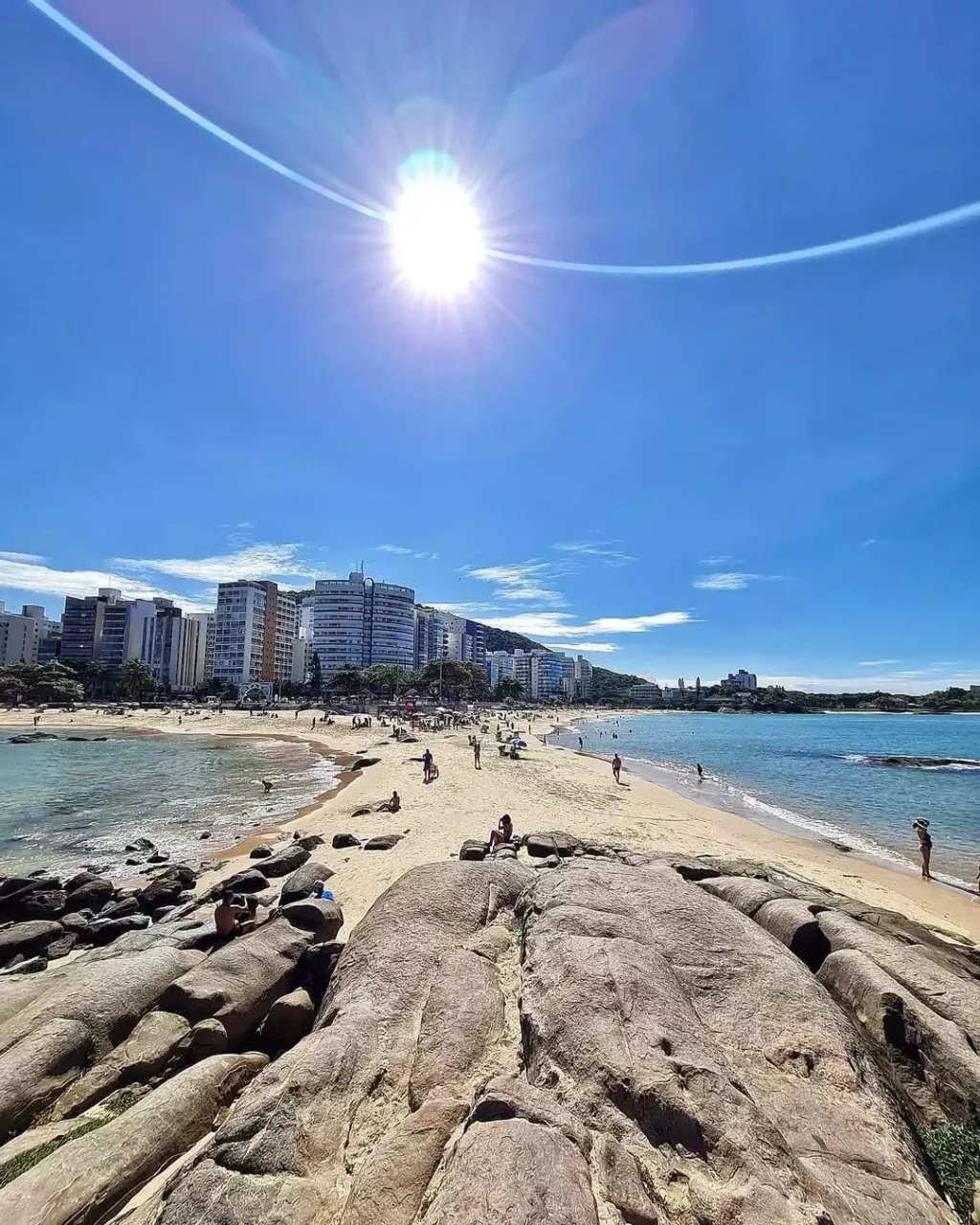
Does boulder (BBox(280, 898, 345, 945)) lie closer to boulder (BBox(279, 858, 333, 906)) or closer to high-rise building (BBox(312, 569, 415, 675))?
boulder (BBox(279, 858, 333, 906))

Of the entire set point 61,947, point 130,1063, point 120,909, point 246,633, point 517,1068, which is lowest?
point 61,947

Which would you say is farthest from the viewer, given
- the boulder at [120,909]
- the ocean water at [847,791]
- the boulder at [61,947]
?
the ocean water at [847,791]

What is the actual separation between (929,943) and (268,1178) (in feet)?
31.1

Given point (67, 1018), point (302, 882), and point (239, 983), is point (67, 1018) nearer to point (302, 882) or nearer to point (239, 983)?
point (239, 983)

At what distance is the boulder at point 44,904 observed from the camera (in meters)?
13.0

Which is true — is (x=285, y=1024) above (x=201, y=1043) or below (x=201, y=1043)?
below

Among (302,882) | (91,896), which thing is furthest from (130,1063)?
(91,896)

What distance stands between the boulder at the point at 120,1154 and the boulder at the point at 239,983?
1.17 metres

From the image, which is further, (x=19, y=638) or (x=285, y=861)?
(x=19, y=638)

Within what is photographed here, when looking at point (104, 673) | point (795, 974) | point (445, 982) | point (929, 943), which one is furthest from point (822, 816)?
point (104, 673)

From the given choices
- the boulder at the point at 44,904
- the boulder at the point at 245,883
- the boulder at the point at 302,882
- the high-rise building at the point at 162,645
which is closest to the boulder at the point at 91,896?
the boulder at the point at 44,904

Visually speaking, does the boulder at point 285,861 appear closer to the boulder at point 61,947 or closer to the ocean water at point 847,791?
the boulder at point 61,947

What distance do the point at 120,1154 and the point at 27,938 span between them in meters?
8.86

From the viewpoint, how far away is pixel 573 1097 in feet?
15.4
